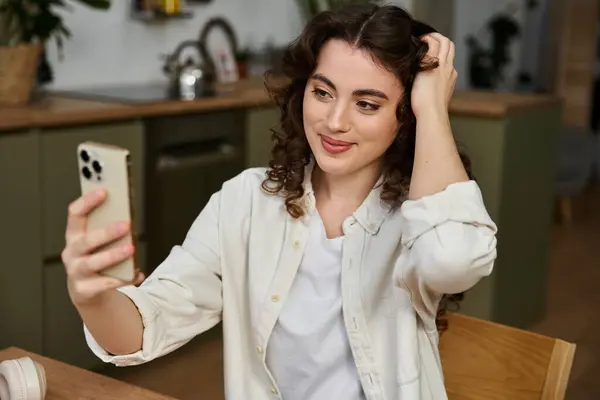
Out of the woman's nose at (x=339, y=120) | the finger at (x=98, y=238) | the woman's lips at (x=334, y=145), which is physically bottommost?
the finger at (x=98, y=238)

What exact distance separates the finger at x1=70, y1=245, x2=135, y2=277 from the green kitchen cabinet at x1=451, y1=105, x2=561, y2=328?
2.35 metres

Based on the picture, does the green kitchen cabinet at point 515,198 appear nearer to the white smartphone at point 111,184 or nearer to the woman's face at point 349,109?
the woman's face at point 349,109

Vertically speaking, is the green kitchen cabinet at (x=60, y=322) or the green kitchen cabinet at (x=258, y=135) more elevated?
the green kitchen cabinet at (x=258, y=135)

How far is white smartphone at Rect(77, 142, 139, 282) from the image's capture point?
2.40 ft

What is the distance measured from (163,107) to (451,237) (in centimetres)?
194

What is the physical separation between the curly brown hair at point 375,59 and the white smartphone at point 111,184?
0.54 meters

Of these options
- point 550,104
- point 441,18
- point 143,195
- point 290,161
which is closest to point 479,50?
point 441,18

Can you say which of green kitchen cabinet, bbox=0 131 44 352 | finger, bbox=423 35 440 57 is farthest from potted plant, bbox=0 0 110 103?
finger, bbox=423 35 440 57

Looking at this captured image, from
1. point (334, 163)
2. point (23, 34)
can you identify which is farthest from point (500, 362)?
point (23, 34)

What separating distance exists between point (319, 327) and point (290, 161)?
10.6 inches

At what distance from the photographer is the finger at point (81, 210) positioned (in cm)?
75

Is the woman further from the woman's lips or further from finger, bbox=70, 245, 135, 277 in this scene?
finger, bbox=70, 245, 135, 277

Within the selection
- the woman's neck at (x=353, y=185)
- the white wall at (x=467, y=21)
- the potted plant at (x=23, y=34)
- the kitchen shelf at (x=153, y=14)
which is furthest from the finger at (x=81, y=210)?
the white wall at (x=467, y=21)

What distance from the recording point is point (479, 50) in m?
6.04
